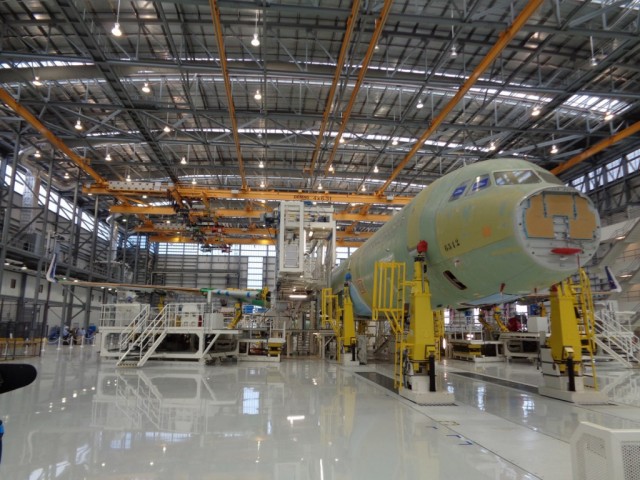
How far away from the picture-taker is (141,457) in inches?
234

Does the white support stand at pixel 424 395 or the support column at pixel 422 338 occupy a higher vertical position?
the support column at pixel 422 338

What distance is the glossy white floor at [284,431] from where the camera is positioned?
5.49m

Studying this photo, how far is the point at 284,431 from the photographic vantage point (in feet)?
24.3

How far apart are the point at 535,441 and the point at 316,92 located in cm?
2146

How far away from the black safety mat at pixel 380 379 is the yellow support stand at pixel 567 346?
4.16 meters

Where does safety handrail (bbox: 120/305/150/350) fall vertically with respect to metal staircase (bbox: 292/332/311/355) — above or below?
above

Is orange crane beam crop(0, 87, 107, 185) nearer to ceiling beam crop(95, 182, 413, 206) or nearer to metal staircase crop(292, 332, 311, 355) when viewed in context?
ceiling beam crop(95, 182, 413, 206)

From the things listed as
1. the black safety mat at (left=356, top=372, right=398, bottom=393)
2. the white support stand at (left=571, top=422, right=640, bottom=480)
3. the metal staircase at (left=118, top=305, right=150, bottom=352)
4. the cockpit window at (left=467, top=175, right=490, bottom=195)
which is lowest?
the black safety mat at (left=356, top=372, right=398, bottom=393)

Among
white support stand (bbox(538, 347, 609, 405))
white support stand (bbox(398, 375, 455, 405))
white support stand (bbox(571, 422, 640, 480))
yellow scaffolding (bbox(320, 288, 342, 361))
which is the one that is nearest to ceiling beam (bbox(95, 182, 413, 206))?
yellow scaffolding (bbox(320, 288, 342, 361))

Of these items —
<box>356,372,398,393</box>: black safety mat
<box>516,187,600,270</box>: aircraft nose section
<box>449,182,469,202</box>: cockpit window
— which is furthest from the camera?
<box>356,372,398,393</box>: black safety mat

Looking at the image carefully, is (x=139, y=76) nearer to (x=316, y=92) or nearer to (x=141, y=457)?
(x=316, y=92)

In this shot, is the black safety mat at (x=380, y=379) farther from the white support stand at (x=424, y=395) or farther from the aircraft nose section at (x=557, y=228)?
the aircraft nose section at (x=557, y=228)

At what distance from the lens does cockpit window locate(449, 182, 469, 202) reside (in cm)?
907

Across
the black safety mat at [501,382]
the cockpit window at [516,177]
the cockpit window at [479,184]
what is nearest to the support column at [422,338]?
the cockpit window at [479,184]
